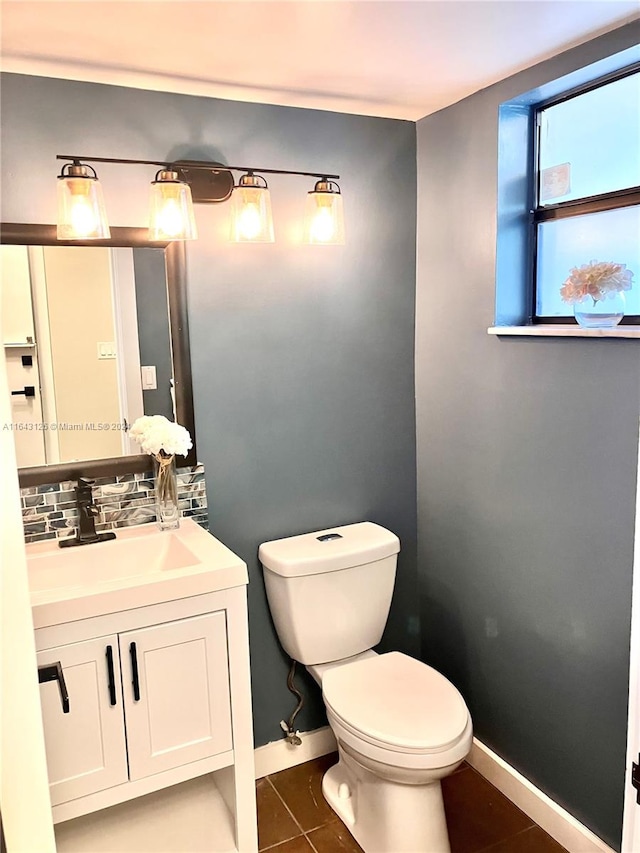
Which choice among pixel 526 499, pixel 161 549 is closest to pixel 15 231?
pixel 161 549

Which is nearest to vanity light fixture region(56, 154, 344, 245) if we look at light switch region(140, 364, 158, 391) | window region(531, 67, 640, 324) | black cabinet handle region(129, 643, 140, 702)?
light switch region(140, 364, 158, 391)

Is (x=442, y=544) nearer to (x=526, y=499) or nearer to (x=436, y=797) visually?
(x=526, y=499)

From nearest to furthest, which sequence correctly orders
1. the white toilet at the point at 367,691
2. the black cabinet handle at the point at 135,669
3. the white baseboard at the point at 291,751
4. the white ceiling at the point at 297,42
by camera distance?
the white ceiling at the point at 297,42 → the black cabinet handle at the point at 135,669 → the white toilet at the point at 367,691 → the white baseboard at the point at 291,751

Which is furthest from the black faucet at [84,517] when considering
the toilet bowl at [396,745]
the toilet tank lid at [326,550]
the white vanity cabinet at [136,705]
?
the toilet bowl at [396,745]

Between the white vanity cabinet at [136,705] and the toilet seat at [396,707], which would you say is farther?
the toilet seat at [396,707]

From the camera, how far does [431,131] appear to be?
2367 mm

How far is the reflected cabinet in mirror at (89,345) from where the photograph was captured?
197cm

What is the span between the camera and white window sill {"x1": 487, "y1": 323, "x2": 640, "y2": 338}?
1739 mm

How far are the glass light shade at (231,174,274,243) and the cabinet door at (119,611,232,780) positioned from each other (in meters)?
1.08

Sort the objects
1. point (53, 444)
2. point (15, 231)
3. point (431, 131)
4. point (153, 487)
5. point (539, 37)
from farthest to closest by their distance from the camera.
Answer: point (431, 131) < point (153, 487) < point (53, 444) < point (15, 231) < point (539, 37)

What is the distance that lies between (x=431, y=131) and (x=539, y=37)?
66 centimetres

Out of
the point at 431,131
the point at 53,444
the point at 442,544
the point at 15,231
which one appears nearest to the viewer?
the point at 15,231

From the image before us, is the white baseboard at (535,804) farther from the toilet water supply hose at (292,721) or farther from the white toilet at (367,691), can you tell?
the toilet water supply hose at (292,721)

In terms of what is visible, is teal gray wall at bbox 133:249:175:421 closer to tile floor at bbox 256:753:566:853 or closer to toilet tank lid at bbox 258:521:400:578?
toilet tank lid at bbox 258:521:400:578
